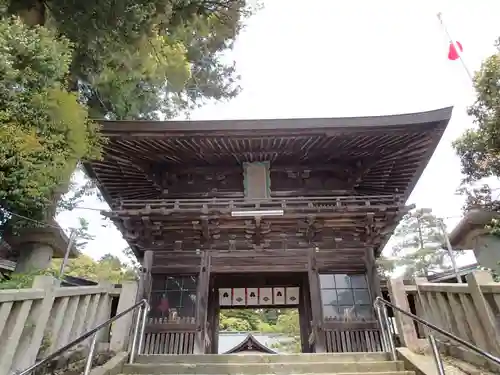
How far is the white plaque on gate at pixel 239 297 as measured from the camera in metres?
10.0

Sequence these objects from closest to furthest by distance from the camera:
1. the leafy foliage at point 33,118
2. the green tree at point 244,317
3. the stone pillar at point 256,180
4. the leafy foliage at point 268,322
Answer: the leafy foliage at point 33,118, the stone pillar at point 256,180, the leafy foliage at point 268,322, the green tree at point 244,317

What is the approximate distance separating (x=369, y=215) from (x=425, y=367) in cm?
335

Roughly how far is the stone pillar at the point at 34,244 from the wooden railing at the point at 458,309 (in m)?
9.42

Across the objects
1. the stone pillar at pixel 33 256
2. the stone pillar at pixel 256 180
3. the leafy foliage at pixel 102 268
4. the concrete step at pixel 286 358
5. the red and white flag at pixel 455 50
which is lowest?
the concrete step at pixel 286 358

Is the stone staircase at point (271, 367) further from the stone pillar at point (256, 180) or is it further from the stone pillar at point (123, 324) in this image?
the stone pillar at point (256, 180)

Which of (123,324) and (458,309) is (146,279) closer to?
(123,324)

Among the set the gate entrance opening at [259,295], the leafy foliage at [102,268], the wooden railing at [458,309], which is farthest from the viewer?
the leafy foliage at [102,268]

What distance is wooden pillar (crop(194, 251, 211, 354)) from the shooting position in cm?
654

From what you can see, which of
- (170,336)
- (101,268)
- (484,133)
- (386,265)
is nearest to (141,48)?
(170,336)

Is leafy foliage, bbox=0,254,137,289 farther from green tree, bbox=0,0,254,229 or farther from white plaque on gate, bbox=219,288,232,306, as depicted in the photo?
white plaque on gate, bbox=219,288,232,306

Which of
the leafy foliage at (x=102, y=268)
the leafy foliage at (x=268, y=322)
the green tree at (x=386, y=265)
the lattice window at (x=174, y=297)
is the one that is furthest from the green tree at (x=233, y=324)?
the lattice window at (x=174, y=297)

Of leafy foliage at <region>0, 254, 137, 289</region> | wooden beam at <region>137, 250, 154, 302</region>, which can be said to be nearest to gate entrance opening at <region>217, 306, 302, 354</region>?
wooden beam at <region>137, 250, 154, 302</region>

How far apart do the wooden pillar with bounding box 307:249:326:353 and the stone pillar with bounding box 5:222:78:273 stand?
24.9 feet

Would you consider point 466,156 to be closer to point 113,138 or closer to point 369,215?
point 369,215
